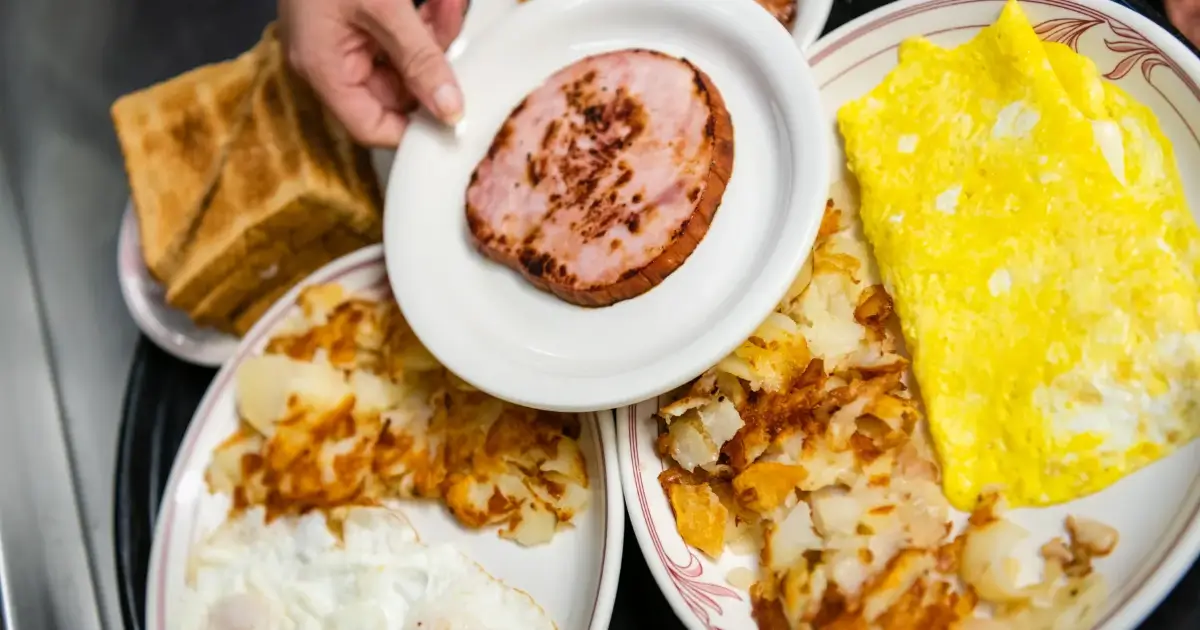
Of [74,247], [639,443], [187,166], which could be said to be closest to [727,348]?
[639,443]

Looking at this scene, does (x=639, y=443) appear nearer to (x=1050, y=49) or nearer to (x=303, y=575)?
(x=303, y=575)

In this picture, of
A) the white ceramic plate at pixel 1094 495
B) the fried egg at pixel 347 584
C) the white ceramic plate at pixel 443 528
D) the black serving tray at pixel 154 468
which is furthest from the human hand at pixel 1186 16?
the fried egg at pixel 347 584

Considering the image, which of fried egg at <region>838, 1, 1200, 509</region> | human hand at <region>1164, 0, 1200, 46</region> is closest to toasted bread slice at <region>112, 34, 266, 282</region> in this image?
fried egg at <region>838, 1, 1200, 509</region>

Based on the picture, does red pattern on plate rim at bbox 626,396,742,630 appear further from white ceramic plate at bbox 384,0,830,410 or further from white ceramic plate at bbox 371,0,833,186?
white ceramic plate at bbox 371,0,833,186

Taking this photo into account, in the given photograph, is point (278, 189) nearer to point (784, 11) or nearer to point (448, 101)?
point (448, 101)

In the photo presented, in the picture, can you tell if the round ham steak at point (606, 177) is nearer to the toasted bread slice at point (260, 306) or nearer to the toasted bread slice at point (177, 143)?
the toasted bread slice at point (260, 306)

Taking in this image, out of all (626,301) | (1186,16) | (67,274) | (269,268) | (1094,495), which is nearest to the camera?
(1094,495)

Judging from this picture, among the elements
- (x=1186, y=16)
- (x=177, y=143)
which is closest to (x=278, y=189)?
(x=177, y=143)
